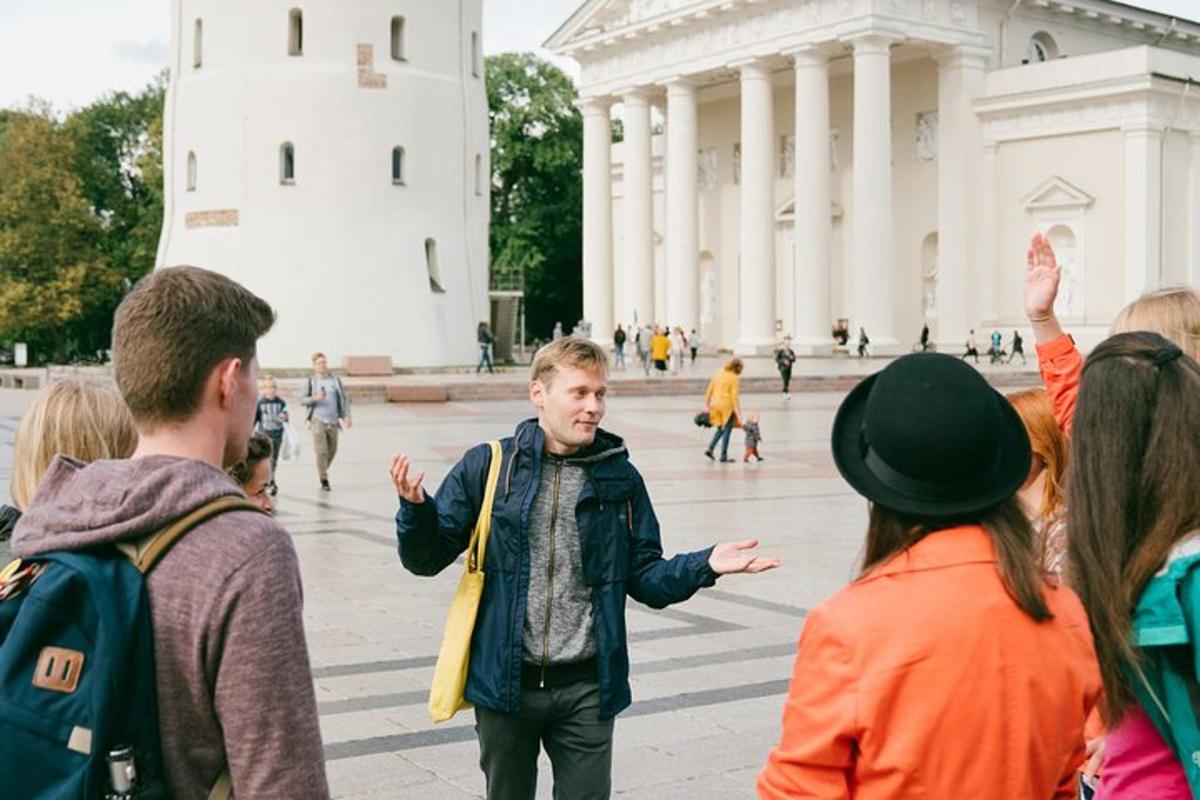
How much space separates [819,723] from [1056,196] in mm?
59029

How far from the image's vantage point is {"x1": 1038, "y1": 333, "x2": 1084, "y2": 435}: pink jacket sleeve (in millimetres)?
4702

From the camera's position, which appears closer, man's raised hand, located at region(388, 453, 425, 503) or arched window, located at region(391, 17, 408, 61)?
man's raised hand, located at region(388, 453, 425, 503)

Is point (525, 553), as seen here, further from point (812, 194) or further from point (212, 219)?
point (812, 194)

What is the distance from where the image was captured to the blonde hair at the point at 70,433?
10.4 ft

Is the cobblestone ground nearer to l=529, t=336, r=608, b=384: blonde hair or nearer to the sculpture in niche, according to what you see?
l=529, t=336, r=608, b=384: blonde hair

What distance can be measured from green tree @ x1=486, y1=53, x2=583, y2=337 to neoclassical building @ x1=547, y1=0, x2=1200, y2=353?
11.6 metres

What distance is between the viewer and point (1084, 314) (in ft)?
190

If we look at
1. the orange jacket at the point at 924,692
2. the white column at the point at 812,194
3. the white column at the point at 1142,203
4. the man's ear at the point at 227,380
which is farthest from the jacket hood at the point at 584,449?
the white column at the point at 812,194

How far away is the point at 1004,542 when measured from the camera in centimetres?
262

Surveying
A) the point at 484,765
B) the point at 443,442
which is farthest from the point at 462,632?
the point at 443,442

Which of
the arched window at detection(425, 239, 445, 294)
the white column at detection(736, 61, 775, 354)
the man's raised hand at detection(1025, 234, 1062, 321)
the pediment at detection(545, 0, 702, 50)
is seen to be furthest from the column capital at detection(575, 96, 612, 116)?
the man's raised hand at detection(1025, 234, 1062, 321)

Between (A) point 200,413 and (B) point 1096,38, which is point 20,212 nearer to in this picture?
(B) point 1096,38

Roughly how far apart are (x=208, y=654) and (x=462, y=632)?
2.14m

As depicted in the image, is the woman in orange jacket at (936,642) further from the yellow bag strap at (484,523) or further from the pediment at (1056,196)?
the pediment at (1056,196)
